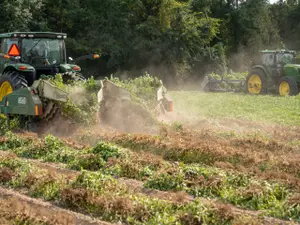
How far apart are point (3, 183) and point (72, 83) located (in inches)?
187

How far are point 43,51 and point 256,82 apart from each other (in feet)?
44.8

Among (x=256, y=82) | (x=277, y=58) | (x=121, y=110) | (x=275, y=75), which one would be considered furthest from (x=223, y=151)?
(x=256, y=82)

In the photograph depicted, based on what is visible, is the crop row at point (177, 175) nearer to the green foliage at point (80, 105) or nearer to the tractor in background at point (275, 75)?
the green foliage at point (80, 105)

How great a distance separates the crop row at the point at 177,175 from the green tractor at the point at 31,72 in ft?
6.30

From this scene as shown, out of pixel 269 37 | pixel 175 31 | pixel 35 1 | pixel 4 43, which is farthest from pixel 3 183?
pixel 269 37

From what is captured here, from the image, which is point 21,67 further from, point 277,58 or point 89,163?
point 277,58

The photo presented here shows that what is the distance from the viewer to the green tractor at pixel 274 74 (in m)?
21.5

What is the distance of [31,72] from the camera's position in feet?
38.2

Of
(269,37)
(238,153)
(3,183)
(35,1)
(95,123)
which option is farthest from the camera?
(269,37)

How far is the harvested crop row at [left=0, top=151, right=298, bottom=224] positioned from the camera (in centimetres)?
514

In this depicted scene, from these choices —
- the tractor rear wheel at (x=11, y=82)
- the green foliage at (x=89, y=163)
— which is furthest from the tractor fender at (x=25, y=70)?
the green foliage at (x=89, y=163)

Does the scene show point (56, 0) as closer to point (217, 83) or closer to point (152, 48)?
point (152, 48)

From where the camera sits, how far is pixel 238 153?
8109 mm

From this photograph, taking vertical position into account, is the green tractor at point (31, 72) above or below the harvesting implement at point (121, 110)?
above
